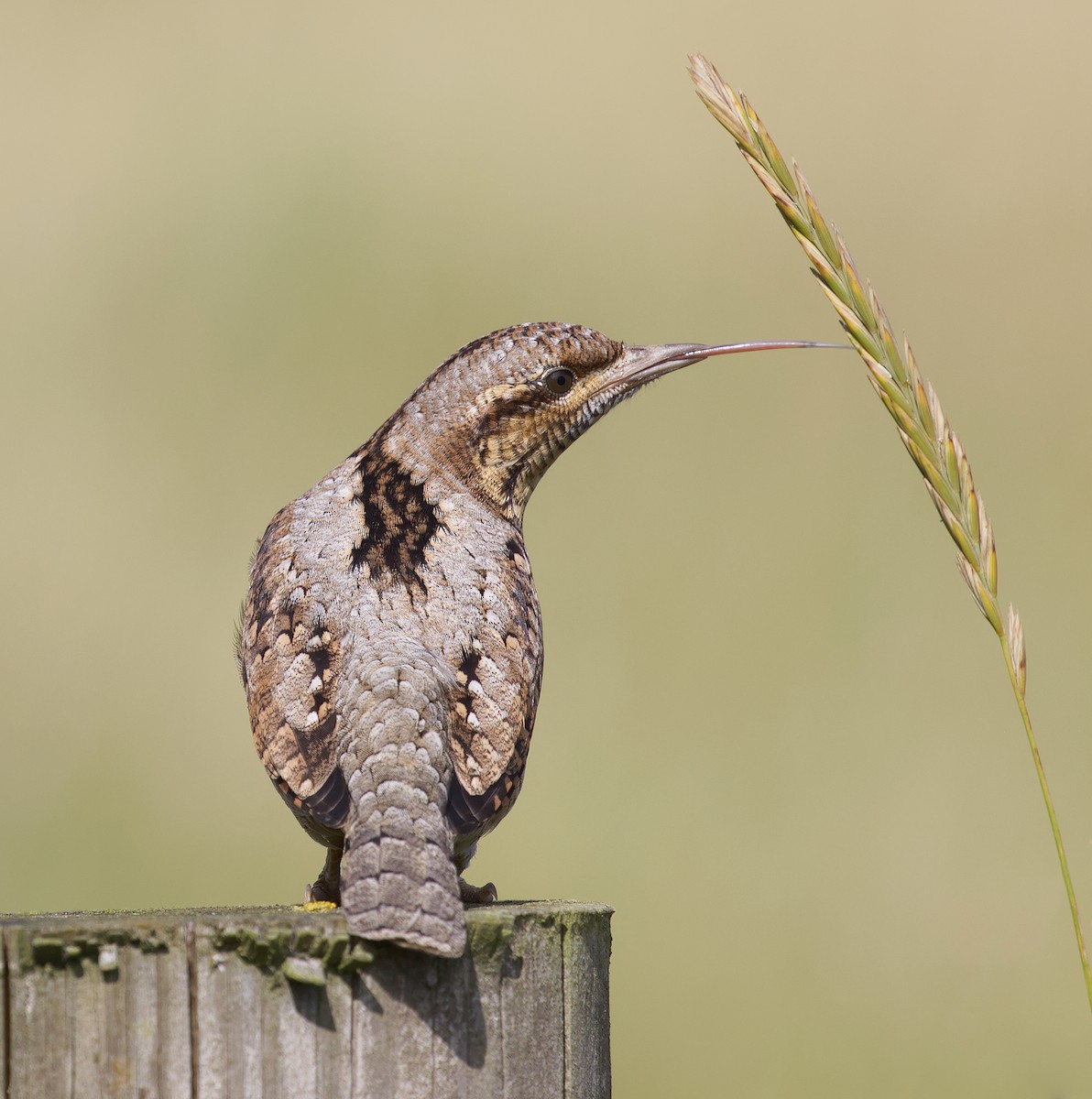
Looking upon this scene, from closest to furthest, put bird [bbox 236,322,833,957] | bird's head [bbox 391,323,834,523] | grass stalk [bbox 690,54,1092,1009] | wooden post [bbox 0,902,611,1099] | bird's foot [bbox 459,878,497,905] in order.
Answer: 1. wooden post [bbox 0,902,611,1099]
2. grass stalk [bbox 690,54,1092,1009]
3. bird [bbox 236,322,833,957]
4. bird's foot [bbox 459,878,497,905]
5. bird's head [bbox 391,323,834,523]

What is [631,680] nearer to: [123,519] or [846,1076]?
[846,1076]

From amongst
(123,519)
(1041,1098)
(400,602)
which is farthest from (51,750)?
(1041,1098)

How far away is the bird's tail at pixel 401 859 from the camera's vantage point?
2.35 meters

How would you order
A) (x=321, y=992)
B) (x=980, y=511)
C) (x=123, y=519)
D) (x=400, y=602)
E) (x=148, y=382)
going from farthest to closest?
(x=148, y=382) → (x=123, y=519) → (x=400, y=602) → (x=980, y=511) → (x=321, y=992)

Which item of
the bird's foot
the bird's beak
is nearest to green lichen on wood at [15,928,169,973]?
the bird's foot

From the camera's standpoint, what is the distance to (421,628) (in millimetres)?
3438

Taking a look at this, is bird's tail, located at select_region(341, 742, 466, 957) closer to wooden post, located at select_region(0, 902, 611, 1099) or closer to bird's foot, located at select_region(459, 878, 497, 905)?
wooden post, located at select_region(0, 902, 611, 1099)

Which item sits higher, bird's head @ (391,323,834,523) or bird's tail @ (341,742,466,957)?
bird's head @ (391,323,834,523)

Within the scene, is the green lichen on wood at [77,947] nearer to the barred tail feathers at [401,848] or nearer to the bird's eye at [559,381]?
the barred tail feathers at [401,848]

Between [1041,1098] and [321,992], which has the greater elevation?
[321,992]

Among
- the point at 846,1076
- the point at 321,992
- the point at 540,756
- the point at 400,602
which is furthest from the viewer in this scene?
the point at 540,756

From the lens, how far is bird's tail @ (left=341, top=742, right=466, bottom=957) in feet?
7.70

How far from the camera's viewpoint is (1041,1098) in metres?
4.17

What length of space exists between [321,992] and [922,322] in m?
7.17
